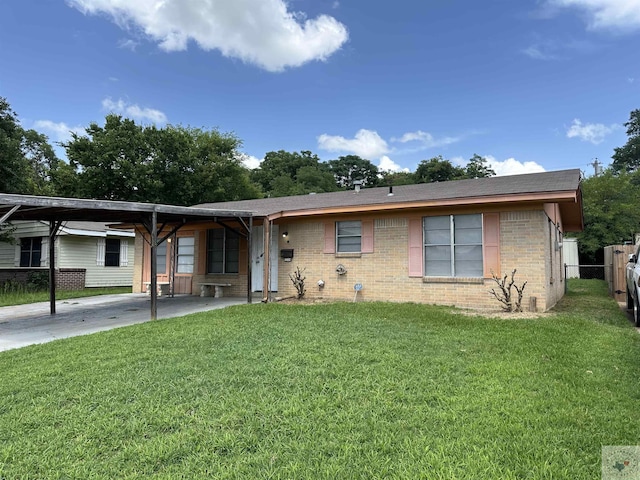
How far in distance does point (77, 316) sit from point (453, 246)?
29.3 ft

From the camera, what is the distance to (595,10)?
11984 mm

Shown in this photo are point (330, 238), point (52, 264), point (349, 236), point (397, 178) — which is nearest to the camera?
point (52, 264)

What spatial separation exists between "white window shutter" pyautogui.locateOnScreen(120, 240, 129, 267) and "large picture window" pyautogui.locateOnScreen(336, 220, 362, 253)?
1270 centimetres

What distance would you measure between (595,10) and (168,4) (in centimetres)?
1376

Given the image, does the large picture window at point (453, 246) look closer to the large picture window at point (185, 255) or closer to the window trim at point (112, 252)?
the large picture window at point (185, 255)

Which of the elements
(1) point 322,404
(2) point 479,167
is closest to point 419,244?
(1) point 322,404

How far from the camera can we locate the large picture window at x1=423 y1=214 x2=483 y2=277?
8914mm

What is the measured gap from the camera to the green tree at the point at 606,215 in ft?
67.7

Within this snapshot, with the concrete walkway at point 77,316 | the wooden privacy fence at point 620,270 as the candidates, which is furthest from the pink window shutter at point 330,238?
the wooden privacy fence at point 620,270

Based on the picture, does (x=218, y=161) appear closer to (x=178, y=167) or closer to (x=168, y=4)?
(x=178, y=167)

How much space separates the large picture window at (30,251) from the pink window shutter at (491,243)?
59.9 ft

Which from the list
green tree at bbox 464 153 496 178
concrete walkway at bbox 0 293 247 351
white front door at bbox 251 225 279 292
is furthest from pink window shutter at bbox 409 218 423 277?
green tree at bbox 464 153 496 178

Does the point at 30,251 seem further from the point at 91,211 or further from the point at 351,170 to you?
the point at 351,170

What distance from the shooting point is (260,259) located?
12.0 m
